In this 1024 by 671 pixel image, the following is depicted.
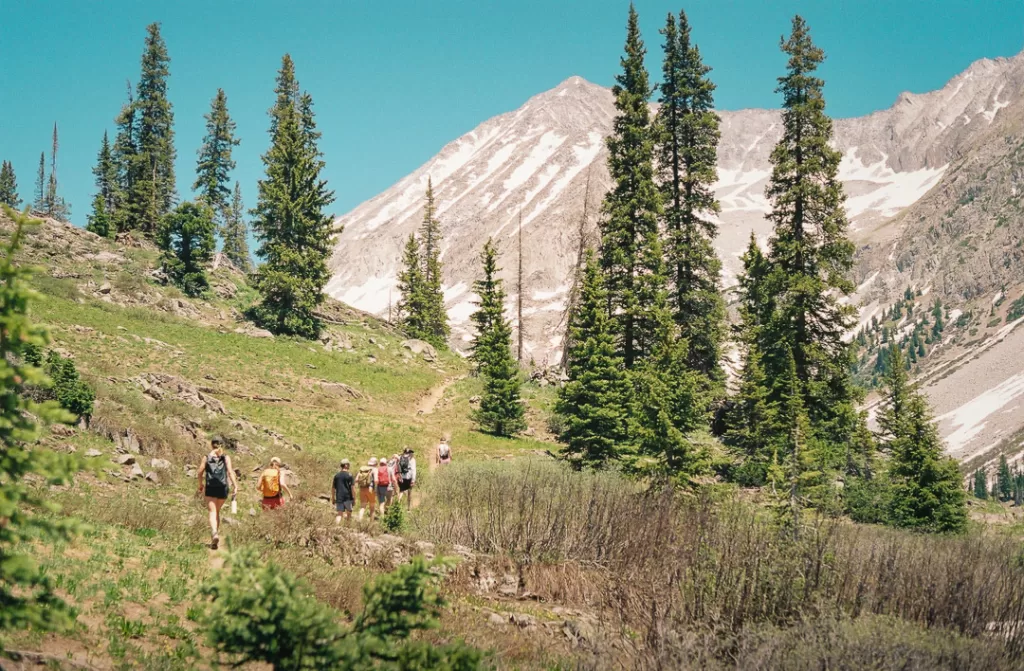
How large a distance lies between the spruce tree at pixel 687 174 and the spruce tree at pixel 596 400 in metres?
4.32

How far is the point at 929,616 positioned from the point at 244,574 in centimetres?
984

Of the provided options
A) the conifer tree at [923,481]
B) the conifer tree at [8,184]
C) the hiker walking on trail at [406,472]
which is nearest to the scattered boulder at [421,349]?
the hiker walking on trail at [406,472]

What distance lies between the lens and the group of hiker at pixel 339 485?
11.7m

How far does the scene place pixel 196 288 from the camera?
4253 cm

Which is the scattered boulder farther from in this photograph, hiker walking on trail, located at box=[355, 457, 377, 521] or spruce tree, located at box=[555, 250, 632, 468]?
hiker walking on trail, located at box=[355, 457, 377, 521]

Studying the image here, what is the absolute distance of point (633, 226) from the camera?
28031 mm

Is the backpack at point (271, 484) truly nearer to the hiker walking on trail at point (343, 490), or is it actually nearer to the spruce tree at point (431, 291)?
the hiker walking on trail at point (343, 490)

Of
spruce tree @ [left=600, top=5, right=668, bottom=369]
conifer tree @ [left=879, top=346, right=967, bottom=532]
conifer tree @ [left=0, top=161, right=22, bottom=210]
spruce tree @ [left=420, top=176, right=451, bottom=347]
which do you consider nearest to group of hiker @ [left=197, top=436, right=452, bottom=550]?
spruce tree @ [left=600, top=5, right=668, bottom=369]

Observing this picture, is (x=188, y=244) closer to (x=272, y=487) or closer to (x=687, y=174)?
(x=687, y=174)

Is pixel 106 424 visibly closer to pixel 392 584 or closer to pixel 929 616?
pixel 392 584

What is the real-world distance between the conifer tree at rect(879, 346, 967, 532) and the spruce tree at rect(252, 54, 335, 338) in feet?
104

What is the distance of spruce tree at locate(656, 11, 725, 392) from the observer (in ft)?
92.6

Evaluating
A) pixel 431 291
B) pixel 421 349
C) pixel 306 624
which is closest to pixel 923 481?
pixel 306 624

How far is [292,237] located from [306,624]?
40372mm
